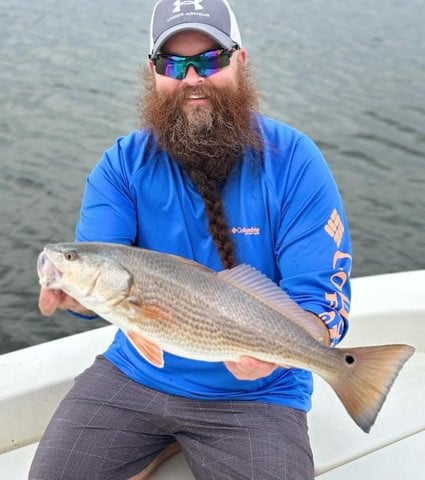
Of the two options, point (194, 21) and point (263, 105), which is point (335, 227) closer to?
point (194, 21)

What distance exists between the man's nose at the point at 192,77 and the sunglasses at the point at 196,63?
0.03 ft

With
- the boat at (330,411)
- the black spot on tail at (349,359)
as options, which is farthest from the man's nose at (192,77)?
the boat at (330,411)

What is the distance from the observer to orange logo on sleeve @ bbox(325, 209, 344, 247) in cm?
311

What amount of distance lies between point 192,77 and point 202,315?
1.27m

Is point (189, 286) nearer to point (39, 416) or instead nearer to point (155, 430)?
point (155, 430)

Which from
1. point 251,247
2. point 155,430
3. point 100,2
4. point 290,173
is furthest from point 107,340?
point 100,2

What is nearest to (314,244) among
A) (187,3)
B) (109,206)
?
(109,206)

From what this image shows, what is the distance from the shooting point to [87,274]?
250cm

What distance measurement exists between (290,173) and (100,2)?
14288 mm

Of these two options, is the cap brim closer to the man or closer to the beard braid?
the man

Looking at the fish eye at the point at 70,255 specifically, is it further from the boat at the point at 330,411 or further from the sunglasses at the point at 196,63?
the boat at the point at 330,411

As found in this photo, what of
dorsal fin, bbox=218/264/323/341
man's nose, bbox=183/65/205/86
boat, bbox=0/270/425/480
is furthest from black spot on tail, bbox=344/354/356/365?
man's nose, bbox=183/65/205/86

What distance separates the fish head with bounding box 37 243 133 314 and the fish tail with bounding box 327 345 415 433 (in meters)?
0.88

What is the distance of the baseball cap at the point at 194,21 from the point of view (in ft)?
10.7
